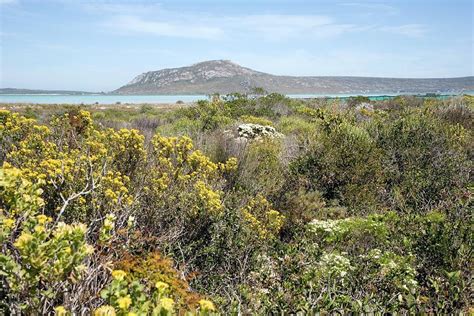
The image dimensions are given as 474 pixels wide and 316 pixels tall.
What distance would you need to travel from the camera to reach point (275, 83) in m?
150

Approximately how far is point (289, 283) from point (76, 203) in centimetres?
233

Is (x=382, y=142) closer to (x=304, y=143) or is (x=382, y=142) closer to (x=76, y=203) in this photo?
(x=304, y=143)

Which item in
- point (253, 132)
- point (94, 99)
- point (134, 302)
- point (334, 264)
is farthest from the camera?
point (94, 99)

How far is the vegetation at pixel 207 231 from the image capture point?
2127 mm

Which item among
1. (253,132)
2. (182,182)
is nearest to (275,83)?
(253,132)

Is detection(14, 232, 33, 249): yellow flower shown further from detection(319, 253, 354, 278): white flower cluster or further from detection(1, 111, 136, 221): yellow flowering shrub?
detection(319, 253, 354, 278): white flower cluster

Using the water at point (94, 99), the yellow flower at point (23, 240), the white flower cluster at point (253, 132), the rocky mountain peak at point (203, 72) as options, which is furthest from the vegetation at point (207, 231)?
the rocky mountain peak at point (203, 72)

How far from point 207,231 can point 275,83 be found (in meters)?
149

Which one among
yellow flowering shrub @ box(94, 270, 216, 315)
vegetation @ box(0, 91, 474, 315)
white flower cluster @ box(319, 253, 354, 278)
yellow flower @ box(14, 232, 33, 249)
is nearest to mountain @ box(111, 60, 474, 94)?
vegetation @ box(0, 91, 474, 315)

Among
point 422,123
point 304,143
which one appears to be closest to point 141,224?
point 304,143

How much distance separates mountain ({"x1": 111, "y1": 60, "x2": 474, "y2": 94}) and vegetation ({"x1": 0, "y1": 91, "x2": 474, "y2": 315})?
123m

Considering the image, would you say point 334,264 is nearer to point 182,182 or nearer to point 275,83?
point 182,182

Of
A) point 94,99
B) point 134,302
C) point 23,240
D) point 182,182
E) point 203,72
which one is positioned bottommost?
point 182,182

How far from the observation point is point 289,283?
3760mm
